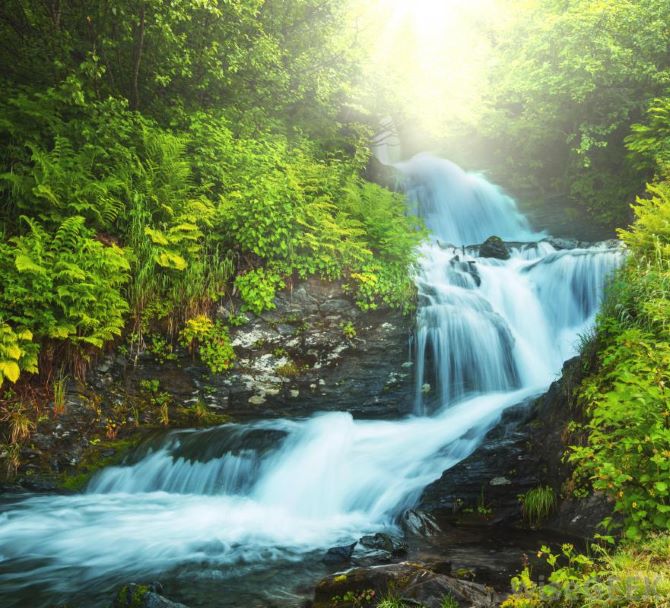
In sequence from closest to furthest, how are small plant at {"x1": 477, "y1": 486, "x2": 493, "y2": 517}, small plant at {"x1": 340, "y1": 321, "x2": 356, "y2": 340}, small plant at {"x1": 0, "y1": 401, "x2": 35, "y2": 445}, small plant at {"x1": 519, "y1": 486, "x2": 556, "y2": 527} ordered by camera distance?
small plant at {"x1": 519, "y1": 486, "x2": 556, "y2": 527} → small plant at {"x1": 477, "y1": 486, "x2": 493, "y2": 517} → small plant at {"x1": 0, "y1": 401, "x2": 35, "y2": 445} → small plant at {"x1": 340, "y1": 321, "x2": 356, "y2": 340}

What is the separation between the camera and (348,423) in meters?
7.15

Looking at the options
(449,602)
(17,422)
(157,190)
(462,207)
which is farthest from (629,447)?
(462,207)

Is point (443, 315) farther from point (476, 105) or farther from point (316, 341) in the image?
point (476, 105)

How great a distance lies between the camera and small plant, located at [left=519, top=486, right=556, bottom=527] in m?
4.75

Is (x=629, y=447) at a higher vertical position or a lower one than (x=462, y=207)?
lower

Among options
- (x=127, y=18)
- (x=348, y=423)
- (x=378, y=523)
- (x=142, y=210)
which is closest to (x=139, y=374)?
(x=142, y=210)


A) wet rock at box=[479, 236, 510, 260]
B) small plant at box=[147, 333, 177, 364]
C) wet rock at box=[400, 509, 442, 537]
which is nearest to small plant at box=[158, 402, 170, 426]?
small plant at box=[147, 333, 177, 364]

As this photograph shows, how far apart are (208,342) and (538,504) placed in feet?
16.0

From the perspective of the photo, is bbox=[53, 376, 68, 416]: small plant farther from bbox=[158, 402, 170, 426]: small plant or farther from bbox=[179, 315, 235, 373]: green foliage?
bbox=[179, 315, 235, 373]: green foliage

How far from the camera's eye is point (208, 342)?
7.19 meters

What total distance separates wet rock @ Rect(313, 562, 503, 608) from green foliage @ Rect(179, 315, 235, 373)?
4.14 m

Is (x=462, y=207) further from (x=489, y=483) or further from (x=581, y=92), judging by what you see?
(x=489, y=483)

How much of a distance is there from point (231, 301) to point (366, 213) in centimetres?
323

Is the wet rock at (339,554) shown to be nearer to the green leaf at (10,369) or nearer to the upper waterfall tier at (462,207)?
the green leaf at (10,369)
